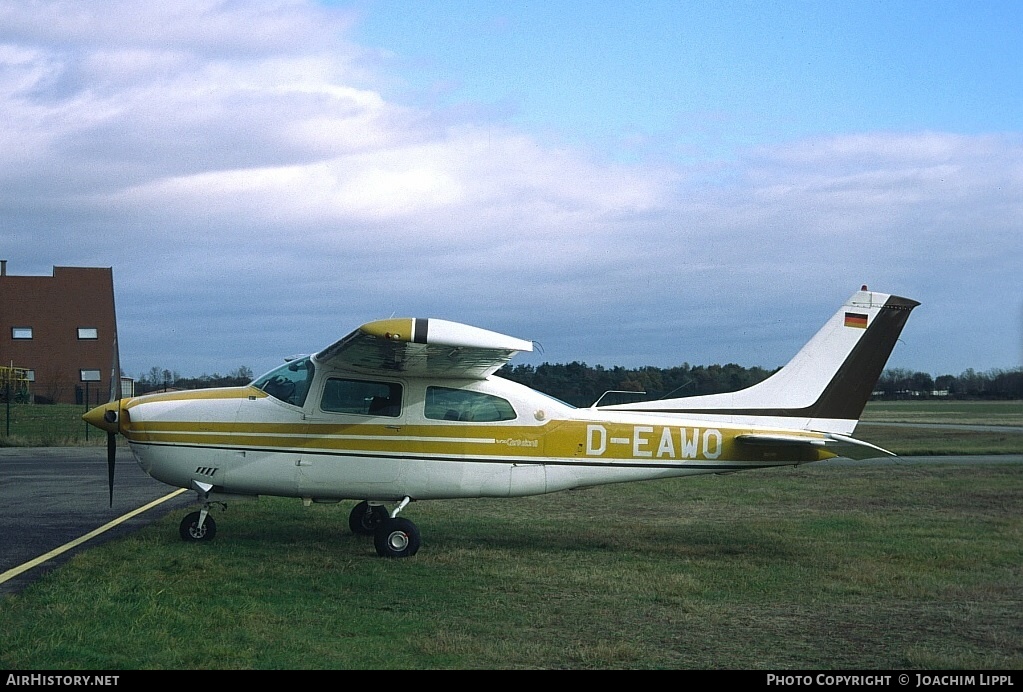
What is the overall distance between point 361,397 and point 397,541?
5.19 feet

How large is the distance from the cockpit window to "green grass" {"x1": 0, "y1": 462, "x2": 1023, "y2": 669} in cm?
163

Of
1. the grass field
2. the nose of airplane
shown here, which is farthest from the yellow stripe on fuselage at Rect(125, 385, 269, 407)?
the grass field

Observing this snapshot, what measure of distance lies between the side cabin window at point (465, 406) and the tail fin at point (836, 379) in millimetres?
2165

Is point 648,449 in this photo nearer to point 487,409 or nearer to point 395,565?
point 487,409

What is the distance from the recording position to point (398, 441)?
1020 cm

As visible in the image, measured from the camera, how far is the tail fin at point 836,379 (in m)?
10.7

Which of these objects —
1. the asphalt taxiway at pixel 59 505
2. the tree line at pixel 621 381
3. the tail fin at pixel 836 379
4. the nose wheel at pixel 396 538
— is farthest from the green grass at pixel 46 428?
the tail fin at pixel 836 379

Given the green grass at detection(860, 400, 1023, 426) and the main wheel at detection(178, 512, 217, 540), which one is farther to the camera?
the green grass at detection(860, 400, 1023, 426)

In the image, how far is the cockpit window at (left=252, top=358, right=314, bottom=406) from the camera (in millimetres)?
10250

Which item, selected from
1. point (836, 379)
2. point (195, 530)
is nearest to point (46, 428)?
point (195, 530)

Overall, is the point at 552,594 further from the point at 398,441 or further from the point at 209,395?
the point at 209,395

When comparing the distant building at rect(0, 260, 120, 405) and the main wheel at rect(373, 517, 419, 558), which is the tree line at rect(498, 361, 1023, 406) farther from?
the distant building at rect(0, 260, 120, 405)

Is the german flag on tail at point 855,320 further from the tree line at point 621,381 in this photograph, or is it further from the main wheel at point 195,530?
the main wheel at point 195,530
